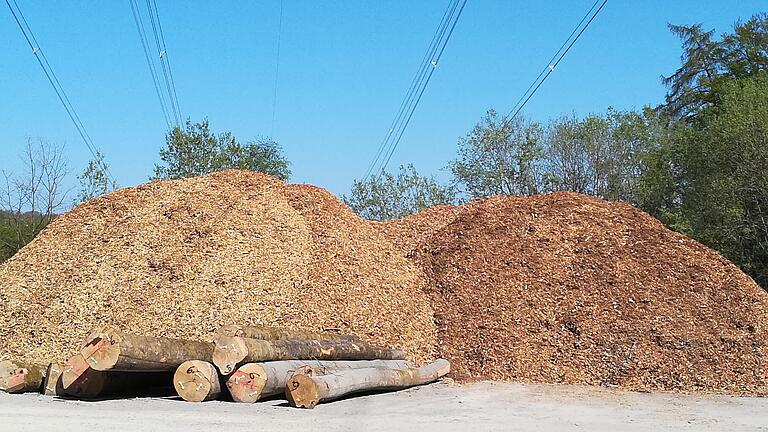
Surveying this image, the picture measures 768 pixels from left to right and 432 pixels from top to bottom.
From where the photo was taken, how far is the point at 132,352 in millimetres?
7883

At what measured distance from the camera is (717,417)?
876 cm

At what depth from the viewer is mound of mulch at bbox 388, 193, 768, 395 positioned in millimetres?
11180

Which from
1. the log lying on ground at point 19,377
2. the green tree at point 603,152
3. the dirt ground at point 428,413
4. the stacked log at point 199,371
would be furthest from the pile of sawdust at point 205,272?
the green tree at point 603,152

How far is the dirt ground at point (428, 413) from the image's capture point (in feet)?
23.8

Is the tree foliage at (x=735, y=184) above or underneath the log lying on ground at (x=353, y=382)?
above

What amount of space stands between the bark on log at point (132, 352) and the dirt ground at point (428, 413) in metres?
0.44

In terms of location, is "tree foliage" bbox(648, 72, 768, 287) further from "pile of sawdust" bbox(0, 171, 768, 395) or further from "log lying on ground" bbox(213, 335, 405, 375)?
"log lying on ground" bbox(213, 335, 405, 375)

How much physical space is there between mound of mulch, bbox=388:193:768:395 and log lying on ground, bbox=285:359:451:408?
75cm

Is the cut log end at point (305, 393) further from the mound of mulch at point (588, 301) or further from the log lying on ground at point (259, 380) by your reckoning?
the mound of mulch at point (588, 301)

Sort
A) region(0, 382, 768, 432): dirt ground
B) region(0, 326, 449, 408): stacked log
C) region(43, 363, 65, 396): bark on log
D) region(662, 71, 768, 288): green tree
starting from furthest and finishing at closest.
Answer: region(662, 71, 768, 288): green tree, region(43, 363, 65, 396): bark on log, region(0, 326, 449, 408): stacked log, region(0, 382, 768, 432): dirt ground

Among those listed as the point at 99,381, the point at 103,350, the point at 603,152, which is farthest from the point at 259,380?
the point at 603,152

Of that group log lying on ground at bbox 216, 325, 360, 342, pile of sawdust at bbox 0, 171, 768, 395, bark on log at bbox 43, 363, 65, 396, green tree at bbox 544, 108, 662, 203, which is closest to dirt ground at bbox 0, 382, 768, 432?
bark on log at bbox 43, 363, 65, 396

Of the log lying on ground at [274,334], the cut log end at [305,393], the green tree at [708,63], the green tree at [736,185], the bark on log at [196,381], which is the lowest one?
the cut log end at [305,393]

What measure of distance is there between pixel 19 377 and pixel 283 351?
3.23 meters
